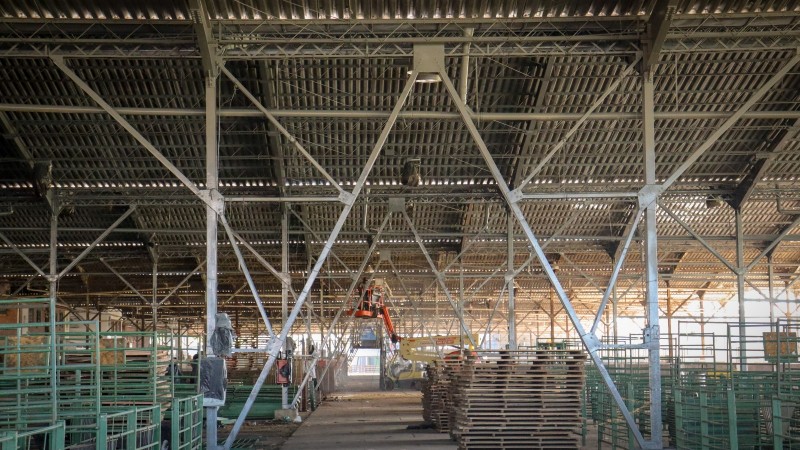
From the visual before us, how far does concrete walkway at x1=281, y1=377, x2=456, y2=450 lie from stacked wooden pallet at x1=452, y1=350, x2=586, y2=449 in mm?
2281

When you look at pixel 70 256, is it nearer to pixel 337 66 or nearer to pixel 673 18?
pixel 337 66

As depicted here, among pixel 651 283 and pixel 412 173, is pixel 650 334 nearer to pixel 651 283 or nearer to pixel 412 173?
pixel 651 283

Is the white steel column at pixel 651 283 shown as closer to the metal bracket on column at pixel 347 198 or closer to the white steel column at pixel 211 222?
the metal bracket on column at pixel 347 198

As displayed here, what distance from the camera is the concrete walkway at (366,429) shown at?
72.9ft

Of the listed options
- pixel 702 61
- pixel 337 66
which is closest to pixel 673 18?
pixel 702 61

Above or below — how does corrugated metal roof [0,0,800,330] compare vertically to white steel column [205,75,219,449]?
above

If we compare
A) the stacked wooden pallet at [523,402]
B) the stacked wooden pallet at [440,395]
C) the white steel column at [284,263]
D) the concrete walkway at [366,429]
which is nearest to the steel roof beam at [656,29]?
the stacked wooden pallet at [523,402]

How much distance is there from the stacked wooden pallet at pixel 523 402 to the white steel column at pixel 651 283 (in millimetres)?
2139


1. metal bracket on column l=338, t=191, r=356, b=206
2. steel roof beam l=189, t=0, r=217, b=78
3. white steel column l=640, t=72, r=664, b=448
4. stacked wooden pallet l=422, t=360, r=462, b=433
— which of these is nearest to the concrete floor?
stacked wooden pallet l=422, t=360, r=462, b=433

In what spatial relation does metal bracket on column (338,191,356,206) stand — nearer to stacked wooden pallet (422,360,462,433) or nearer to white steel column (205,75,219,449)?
white steel column (205,75,219,449)

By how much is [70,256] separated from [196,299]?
12.9 meters

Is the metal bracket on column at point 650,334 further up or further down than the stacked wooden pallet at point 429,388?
further up

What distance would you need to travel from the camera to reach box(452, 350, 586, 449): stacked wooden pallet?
1922 centimetres

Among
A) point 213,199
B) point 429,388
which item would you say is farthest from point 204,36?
point 429,388
